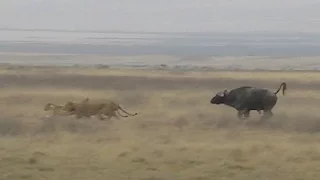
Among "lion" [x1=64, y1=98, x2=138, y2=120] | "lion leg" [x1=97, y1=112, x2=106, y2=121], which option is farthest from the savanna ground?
"lion" [x1=64, y1=98, x2=138, y2=120]

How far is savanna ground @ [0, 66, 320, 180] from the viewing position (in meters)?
12.4

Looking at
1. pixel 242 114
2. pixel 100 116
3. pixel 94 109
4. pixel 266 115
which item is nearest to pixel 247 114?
pixel 242 114

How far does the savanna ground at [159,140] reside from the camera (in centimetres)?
1238

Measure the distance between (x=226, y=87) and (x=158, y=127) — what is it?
15.7m

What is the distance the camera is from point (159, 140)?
16188mm

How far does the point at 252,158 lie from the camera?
45.2 feet

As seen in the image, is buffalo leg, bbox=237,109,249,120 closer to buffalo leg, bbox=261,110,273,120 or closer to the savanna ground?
the savanna ground

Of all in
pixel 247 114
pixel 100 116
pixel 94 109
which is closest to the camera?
pixel 100 116

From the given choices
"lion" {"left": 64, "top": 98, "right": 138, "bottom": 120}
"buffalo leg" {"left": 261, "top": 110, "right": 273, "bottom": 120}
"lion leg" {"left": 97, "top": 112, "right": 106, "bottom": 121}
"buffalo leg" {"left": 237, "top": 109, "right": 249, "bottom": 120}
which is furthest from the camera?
"buffalo leg" {"left": 237, "top": 109, "right": 249, "bottom": 120}

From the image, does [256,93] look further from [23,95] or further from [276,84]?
[276,84]

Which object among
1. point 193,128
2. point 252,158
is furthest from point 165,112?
point 252,158

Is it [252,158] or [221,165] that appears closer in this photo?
[221,165]

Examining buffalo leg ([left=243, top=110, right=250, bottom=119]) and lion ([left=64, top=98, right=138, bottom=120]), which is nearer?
lion ([left=64, top=98, right=138, bottom=120])

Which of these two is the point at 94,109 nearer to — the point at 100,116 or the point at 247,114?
the point at 100,116
